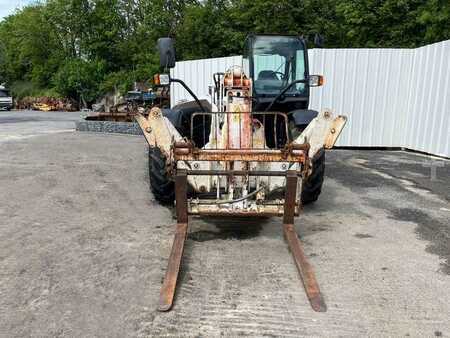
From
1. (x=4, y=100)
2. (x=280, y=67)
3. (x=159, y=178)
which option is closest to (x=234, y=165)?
(x=159, y=178)

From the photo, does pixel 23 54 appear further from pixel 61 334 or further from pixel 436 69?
pixel 61 334

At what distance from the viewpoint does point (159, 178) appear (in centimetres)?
488

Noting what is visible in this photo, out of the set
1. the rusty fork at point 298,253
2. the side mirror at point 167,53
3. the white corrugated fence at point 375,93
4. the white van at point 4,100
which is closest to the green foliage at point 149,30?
the white van at point 4,100

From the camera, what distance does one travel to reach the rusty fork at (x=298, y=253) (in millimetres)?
2920

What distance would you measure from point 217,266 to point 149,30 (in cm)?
2796

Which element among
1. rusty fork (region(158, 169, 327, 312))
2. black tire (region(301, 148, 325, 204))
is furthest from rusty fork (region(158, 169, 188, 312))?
black tire (region(301, 148, 325, 204))

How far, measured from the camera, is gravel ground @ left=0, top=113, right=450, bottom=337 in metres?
2.69

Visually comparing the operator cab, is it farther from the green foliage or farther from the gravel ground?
the green foliage

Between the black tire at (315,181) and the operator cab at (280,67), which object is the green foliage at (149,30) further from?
the black tire at (315,181)

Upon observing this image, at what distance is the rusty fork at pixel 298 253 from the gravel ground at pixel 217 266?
0.08 m

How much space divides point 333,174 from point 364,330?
16.1ft

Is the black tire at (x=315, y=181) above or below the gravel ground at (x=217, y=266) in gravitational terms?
above

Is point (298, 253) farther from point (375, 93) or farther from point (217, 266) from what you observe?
point (375, 93)

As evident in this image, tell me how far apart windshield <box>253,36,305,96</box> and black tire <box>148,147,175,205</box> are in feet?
7.07
